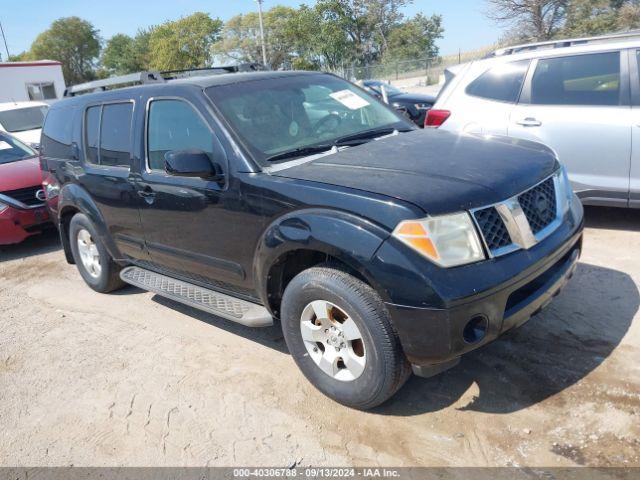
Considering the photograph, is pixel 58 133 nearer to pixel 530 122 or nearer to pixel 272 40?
pixel 530 122

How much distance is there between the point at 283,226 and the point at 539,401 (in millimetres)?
1682

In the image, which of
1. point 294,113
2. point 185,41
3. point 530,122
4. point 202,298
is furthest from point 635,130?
point 185,41

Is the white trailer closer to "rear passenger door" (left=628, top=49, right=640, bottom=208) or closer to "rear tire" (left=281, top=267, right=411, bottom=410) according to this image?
"rear passenger door" (left=628, top=49, right=640, bottom=208)

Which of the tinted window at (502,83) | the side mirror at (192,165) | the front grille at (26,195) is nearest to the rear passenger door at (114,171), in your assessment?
the side mirror at (192,165)

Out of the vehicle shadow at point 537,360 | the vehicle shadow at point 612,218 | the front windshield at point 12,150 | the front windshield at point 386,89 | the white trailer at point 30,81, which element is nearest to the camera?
the vehicle shadow at point 537,360

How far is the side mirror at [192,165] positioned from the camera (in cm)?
337

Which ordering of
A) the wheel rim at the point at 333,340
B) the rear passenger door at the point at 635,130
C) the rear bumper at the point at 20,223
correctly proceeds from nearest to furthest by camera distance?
the wheel rim at the point at 333,340, the rear passenger door at the point at 635,130, the rear bumper at the point at 20,223

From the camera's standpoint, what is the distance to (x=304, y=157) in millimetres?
3473

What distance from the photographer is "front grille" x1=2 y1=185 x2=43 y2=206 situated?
700 cm

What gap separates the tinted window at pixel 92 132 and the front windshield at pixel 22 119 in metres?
8.91

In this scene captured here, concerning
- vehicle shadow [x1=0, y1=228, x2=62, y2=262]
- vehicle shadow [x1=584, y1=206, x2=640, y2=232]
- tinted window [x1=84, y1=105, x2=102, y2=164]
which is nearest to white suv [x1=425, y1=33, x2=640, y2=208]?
vehicle shadow [x1=584, y1=206, x2=640, y2=232]

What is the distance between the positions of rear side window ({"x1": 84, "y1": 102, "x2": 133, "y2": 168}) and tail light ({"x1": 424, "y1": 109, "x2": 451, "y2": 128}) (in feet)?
10.7

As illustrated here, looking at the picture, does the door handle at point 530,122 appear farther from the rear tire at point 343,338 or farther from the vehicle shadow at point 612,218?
the rear tire at point 343,338

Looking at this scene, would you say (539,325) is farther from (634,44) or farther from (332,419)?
(634,44)
